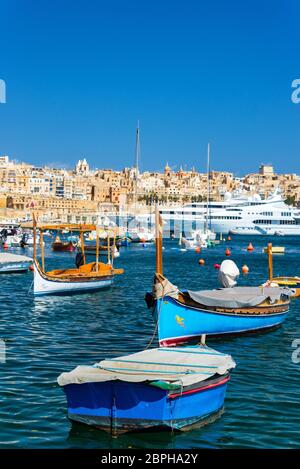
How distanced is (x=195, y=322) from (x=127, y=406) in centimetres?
807

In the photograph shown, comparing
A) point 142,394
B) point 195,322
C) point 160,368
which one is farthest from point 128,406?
point 195,322

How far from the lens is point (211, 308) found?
18406mm

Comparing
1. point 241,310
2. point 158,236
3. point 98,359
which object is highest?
point 158,236

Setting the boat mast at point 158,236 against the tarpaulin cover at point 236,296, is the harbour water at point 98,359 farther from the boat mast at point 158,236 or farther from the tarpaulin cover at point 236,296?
the boat mast at point 158,236

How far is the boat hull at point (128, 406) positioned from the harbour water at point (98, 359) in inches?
6.7

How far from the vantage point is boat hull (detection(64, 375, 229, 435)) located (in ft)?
32.7

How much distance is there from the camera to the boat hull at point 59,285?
91.1 feet

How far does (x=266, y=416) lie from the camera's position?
11.7 meters

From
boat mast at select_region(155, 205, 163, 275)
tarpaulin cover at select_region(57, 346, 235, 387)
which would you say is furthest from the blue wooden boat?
boat mast at select_region(155, 205, 163, 275)

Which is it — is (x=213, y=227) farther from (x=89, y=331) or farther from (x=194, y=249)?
(x=89, y=331)

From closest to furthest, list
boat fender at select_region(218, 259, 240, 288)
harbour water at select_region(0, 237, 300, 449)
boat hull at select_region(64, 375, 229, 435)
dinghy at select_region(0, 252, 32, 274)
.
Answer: boat hull at select_region(64, 375, 229, 435) → harbour water at select_region(0, 237, 300, 449) → boat fender at select_region(218, 259, 240, 288) → dinghy at select_region(0, 252, 32, 274)

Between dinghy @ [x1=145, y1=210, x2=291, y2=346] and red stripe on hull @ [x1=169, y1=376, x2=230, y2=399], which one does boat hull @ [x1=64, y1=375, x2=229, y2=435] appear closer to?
red stripe on hull @ [x1=169, y1=376, x2=230, y2=399]

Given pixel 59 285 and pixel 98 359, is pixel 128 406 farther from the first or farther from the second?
pixel 59 285
